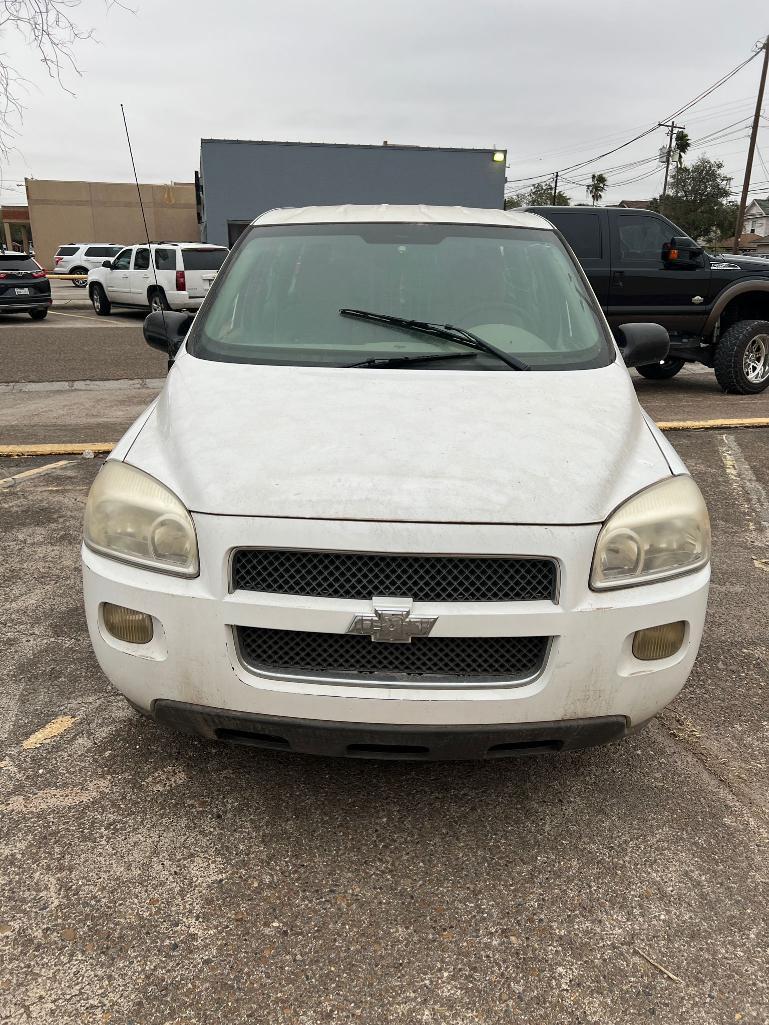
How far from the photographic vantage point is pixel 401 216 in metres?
3.87

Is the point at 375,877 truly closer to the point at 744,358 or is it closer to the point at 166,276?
the point at 744,358

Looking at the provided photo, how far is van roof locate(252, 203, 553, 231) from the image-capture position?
3.84 meters

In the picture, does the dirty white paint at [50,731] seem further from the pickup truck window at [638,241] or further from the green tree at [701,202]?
the green tree at [701,202]

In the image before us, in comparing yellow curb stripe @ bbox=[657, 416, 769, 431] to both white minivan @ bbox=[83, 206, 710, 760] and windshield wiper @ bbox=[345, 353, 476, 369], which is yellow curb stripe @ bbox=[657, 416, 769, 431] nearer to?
windshield wiper @ bbox=[345, 353, 476, 369]

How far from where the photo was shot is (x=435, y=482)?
7.50 feet

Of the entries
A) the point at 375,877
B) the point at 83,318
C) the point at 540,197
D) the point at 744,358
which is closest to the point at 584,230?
the point at 744,358

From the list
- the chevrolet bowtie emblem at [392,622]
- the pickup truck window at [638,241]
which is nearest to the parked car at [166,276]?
the pickup truck window at [638,241]

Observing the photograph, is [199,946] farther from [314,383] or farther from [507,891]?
[314,383]

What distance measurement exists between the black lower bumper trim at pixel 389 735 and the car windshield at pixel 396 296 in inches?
54.0

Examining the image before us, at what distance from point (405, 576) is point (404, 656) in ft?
0.74

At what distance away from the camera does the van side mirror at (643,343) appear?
3.84 m

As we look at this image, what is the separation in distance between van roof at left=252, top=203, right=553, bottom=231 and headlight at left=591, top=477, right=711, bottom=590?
6.32ft

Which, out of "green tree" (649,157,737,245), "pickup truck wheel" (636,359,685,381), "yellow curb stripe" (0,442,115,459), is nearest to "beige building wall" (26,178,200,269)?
"green tree" (649,157,737,245)

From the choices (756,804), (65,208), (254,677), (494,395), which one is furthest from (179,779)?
(65,208)
